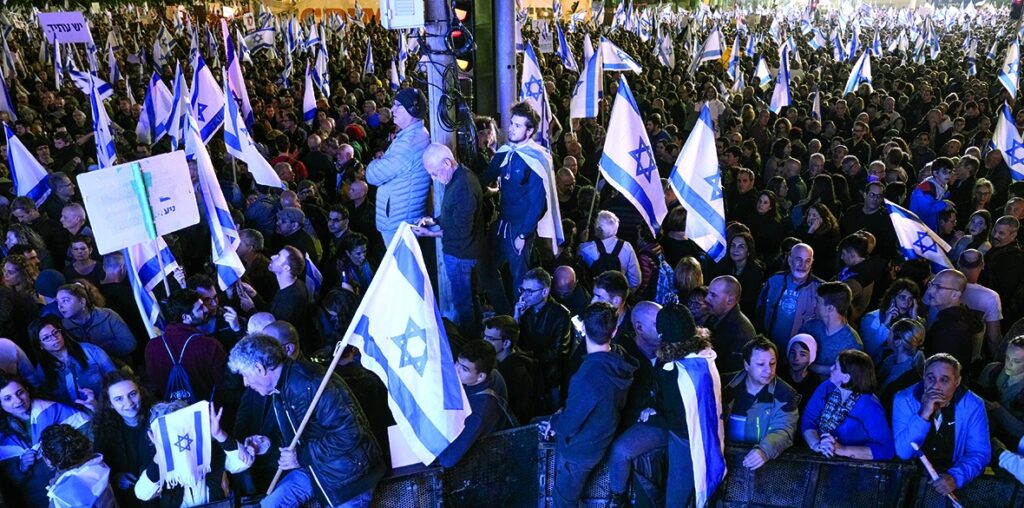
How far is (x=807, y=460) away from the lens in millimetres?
4570

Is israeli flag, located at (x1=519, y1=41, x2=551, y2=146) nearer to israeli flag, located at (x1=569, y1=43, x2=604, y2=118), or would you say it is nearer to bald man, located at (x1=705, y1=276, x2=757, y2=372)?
israeli flag, located at (x1=569, y1=43, x2=604, y2=118)

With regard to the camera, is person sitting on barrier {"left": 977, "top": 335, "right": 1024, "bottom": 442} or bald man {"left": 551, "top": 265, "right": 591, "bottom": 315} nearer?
person sitting on barrier {"left": 977, "top": 335, "right": 1024, "bottom": 442}

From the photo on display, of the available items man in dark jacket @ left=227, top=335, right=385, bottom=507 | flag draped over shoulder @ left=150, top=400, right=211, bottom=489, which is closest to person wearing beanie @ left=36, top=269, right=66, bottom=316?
flag draped over shoulder @ left=150, top=400, right=211, bottom=489

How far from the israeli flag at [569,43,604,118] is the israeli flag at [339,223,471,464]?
6.41 m

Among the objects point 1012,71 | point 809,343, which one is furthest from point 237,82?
point 1012,71

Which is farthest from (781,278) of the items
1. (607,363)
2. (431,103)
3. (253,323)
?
(253,323)

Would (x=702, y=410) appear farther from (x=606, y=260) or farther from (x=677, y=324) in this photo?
(x=606, y=260)

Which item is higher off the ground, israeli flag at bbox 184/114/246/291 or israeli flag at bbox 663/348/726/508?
israeli flag at bbox 184/114/246/291

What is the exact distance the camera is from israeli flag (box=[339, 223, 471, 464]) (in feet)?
14.1

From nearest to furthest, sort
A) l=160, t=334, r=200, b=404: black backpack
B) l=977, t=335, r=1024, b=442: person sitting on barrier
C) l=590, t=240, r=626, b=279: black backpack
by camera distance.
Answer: l=977, t=335, r=1024, b=442: person sitting on barrier < l=160, t=334, r=200, b=404: black backpack < l=590, t=240, r=626, b=279: black backpack

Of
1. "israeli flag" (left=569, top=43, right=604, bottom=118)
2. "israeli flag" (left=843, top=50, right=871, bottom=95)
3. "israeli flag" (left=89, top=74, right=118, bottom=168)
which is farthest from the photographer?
"israeli flag" (left=843, top=50, right=871, bottom=95)

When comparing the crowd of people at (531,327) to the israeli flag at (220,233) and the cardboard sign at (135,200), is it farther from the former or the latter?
the cardboard sign at (135,200)

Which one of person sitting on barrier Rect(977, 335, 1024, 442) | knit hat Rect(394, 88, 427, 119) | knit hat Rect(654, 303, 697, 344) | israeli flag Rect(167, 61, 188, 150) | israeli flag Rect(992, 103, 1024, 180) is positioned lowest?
person sitting on barrier Rect(977, 335, 1024, 442)

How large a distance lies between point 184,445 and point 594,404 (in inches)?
87.6
